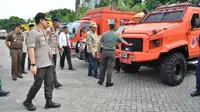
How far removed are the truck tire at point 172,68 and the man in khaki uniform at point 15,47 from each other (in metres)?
4.32

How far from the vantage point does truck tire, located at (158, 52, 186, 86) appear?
20.8 feet

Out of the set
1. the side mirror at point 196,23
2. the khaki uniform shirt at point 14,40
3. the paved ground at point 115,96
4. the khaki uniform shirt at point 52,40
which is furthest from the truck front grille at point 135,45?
the khaki uniform shirt at point 14,40

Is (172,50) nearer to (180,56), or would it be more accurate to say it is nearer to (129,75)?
(180,56)

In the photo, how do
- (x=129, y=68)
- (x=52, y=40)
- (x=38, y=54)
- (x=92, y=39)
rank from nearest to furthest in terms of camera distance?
1. (x=38, y=54)
2. (x=52, y=40)
3. (x=92, y=39)
4. (x=129, y=68)

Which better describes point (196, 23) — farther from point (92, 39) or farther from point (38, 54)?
point (38, 54)

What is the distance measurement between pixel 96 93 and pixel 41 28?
7.06 feet

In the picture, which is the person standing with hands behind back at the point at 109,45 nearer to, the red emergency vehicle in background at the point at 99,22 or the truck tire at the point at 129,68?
the truck tire at the point at 129,68

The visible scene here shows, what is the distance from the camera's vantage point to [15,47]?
7.59 metres

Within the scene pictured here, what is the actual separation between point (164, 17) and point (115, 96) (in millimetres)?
3290

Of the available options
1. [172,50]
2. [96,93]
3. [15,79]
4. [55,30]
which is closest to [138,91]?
[96,93]

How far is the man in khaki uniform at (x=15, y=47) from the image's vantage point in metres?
7.52

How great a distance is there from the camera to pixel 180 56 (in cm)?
664

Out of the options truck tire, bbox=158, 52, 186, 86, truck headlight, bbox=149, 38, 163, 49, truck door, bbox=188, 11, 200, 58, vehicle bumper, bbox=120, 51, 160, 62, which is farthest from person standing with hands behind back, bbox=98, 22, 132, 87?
truck door, bbox=188, 11, 200, 58

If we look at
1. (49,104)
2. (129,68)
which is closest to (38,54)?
(49,104)
